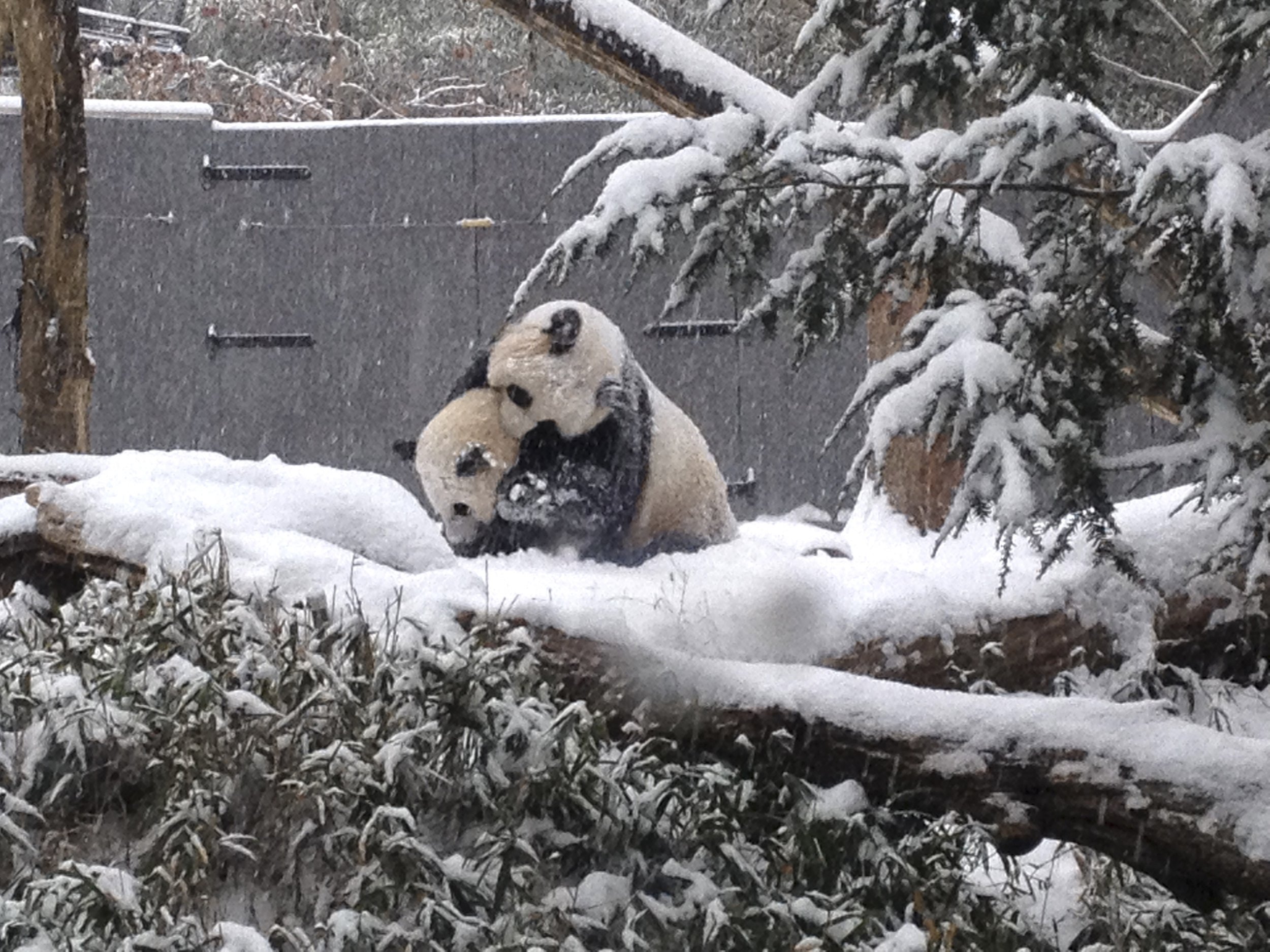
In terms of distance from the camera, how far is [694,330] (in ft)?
29.6

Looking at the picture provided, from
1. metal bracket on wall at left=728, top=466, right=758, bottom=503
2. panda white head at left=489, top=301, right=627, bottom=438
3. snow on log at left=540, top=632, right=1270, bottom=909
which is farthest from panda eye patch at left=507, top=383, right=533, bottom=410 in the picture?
metal bracket on wall at left=728, top=466, right=758, bottom=503

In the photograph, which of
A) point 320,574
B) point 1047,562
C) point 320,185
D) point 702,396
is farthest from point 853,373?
point 1047,562

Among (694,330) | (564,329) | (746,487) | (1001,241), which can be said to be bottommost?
(746,487)

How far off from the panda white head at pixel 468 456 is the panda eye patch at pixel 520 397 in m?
0.09

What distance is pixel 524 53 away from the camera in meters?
18.4

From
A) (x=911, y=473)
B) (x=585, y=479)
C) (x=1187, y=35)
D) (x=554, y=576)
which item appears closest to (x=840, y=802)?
(x=554, y=576)

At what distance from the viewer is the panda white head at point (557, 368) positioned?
5059mm

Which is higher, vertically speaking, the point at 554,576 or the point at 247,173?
the point at 247,173

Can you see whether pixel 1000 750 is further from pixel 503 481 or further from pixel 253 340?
pixel 253 340

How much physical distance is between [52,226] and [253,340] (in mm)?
2514

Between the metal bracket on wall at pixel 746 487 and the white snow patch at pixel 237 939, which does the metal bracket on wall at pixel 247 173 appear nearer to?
the metal bracket on wall at pixel 746 487

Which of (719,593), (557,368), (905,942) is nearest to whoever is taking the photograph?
(905,942)

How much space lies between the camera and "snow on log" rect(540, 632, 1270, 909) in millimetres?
2779

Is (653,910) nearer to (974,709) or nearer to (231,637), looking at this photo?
(974,709)
